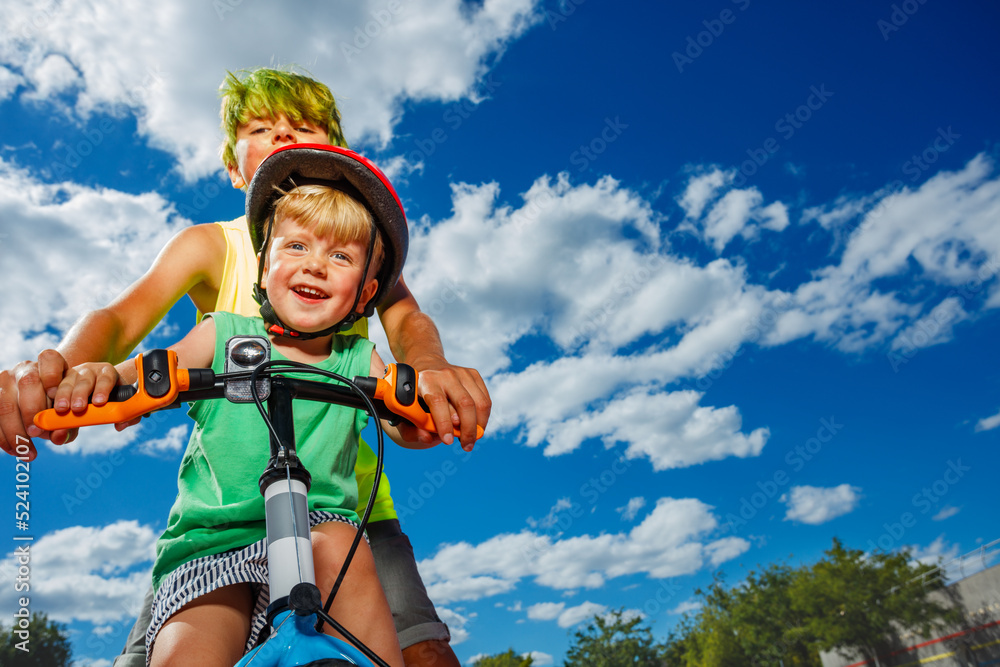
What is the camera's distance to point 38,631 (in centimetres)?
3800

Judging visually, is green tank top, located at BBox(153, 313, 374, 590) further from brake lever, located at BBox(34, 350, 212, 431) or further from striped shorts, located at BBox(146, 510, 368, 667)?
brake lever, located at BBox(34, 350, 212, 431)

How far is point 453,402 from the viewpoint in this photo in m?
1.80

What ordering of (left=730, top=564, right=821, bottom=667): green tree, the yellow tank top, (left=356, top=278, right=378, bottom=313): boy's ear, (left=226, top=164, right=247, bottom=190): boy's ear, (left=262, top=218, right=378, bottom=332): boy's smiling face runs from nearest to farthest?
(left=262, top=218, right=378, bottom=332): boy's smiling face → (left=356, top=278, right=378, bottom=313): boy's ear → the yellow tank top → (left=226, top=164, right=247, bottom=190): boy's ear → (left=730, top=564, right=821, bottom=667): green tree

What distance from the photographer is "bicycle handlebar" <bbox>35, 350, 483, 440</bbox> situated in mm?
1445

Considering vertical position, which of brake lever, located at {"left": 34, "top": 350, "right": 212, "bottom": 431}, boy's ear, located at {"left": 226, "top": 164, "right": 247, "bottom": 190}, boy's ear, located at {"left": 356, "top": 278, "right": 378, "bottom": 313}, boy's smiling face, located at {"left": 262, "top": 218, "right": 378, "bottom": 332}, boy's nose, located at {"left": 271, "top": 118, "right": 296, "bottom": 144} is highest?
boy's ear, located at {"left": 226, "top": 164, "right": 247, "bottom": 190}

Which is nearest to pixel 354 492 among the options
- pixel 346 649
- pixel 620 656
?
pixel 346 649

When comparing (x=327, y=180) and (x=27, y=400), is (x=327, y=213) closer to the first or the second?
(x=327, y=180)

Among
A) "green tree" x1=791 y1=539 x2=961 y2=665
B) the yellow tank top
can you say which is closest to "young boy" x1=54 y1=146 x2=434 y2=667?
the yellow tank top

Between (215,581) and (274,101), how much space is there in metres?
2.91

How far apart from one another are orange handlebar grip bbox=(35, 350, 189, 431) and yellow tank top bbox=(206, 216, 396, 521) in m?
1.24

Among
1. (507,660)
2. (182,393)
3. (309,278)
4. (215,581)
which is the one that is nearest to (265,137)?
(309,278)

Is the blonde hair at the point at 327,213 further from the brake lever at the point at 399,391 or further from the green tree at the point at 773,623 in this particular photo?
the green tree at the point at 773,623

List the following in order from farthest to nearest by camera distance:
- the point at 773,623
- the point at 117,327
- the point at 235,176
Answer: the point at 773,623 < the point at 235,176 < the point at 117,327

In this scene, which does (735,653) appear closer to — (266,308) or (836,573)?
(836,573)
